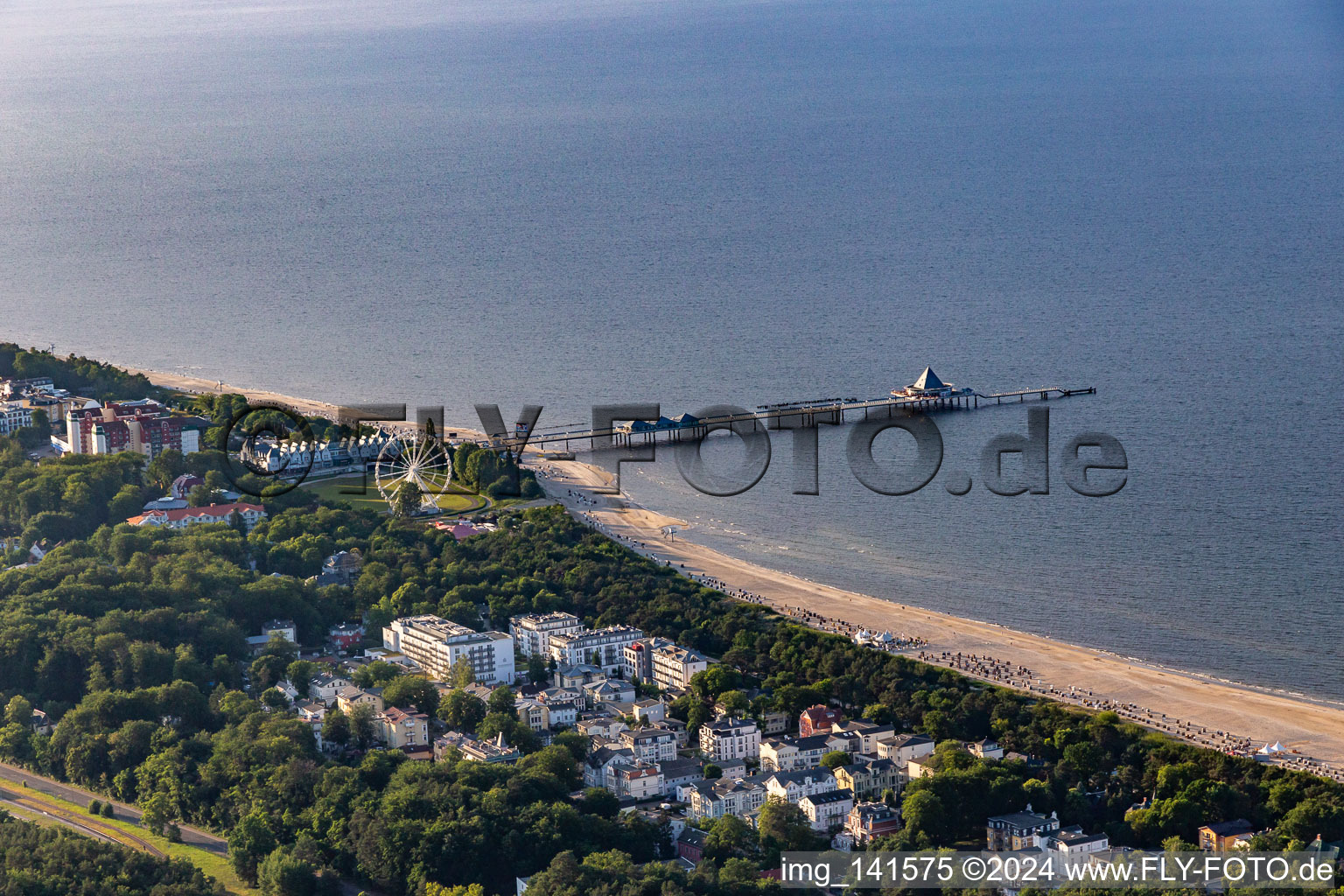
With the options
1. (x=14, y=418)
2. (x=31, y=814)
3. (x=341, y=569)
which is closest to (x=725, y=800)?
(x=31, y=814)

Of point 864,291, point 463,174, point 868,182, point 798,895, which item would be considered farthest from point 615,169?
point 798,895

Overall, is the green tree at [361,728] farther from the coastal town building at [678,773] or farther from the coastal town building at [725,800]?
the coastal town building at [725,800]

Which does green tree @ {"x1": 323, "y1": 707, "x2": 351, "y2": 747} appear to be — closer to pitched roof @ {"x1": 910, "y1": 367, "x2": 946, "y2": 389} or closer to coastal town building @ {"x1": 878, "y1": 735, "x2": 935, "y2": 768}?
coastal town building @ {"x1": 878, "y1": 735, "x2": 935, "y2": 768}

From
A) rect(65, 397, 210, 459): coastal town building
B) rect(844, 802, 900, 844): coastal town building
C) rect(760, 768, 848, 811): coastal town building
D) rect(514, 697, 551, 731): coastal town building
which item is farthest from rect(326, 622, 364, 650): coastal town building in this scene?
rect(65, 397, 210, 459): coastal town building

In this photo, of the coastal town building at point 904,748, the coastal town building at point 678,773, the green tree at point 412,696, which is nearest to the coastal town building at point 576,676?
the green tree at point 412,696

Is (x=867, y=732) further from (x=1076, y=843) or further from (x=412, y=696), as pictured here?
(x=412, y=696)

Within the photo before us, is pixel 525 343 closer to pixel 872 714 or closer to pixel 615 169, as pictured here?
pixel 872 714
